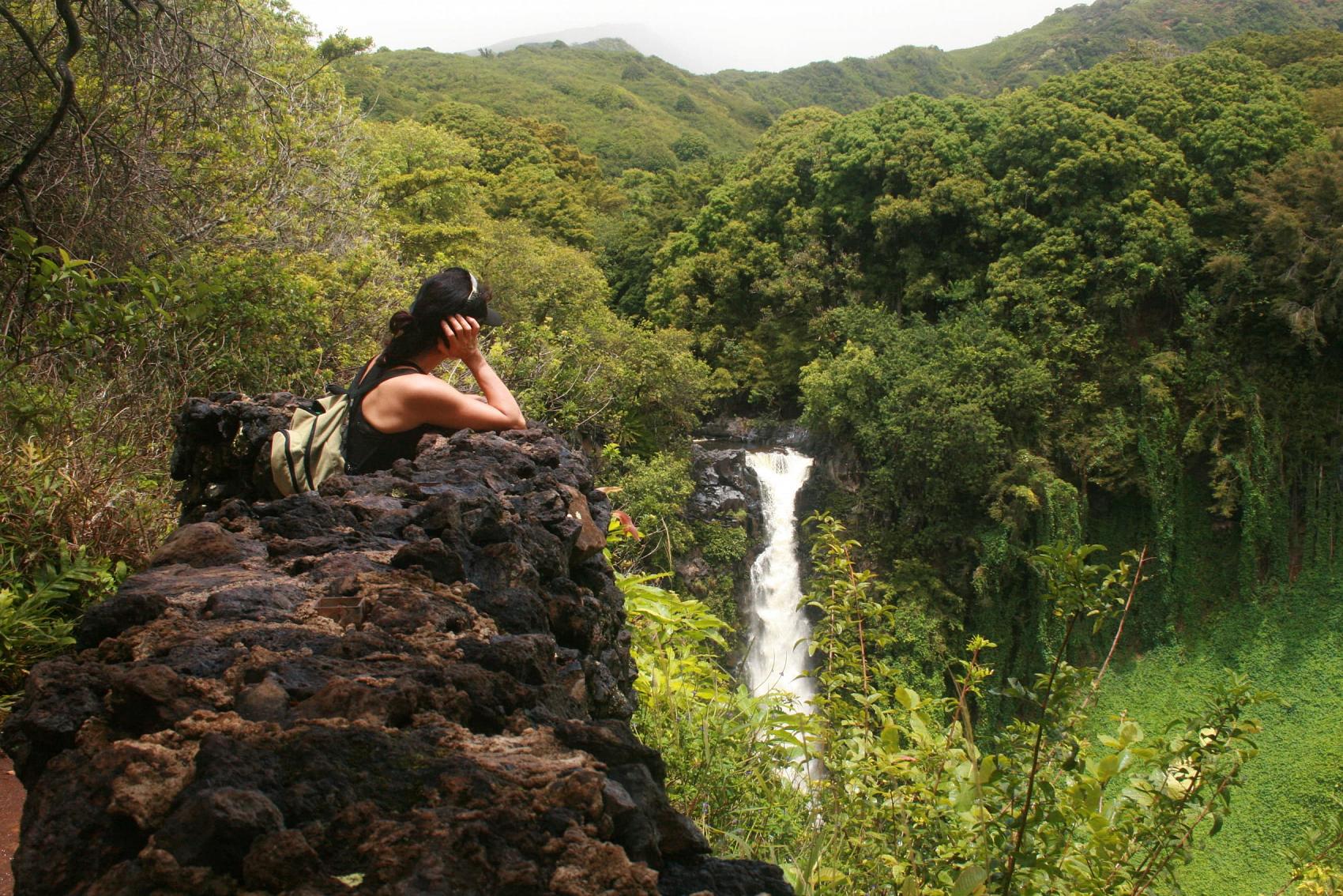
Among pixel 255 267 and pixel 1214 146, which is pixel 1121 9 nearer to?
pixel 1214 146

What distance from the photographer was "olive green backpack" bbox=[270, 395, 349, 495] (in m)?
2.28

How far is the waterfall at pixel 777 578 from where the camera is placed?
679 inches

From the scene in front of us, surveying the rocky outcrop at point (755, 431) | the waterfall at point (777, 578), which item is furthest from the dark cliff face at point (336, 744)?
the rocky outcrop at point (755, 431)

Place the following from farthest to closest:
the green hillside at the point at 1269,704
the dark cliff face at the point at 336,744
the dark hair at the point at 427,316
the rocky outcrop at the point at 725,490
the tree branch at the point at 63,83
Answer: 1. the rocky outcrop at the point at 725,490
2. the green hillside at the point at 1269,704
3. the tree branch at the point at 63,83
4. the dark hair at the point at 427,316
5. the dark cliff face at the point at 336,744

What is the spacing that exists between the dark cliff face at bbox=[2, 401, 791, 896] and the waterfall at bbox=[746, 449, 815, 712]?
15.6 m

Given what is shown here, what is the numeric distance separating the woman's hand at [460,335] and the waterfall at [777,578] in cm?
1473

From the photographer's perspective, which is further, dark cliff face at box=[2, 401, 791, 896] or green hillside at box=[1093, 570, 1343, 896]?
green hillside at box=[1093, 570, 1343, 896]

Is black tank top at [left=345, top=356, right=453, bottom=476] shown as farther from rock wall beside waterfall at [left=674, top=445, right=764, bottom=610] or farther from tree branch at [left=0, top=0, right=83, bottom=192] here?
rock wall beside waterfall at [left=674, top=445, right=764, bottom=610]

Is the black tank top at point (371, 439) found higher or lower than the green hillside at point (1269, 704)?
higher

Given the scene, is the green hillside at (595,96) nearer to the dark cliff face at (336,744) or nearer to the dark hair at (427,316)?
the dark hair at (427,316)

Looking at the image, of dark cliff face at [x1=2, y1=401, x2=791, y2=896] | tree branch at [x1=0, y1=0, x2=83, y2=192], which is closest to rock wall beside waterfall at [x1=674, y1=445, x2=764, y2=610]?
tree branch at [x1=0, y1=0, x2=83, y2=192]

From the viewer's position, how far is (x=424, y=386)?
2.33 m

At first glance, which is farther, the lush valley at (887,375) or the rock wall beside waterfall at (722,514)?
the rock wall beside waterfall at (722,514)

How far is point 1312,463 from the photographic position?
17.2 metres
